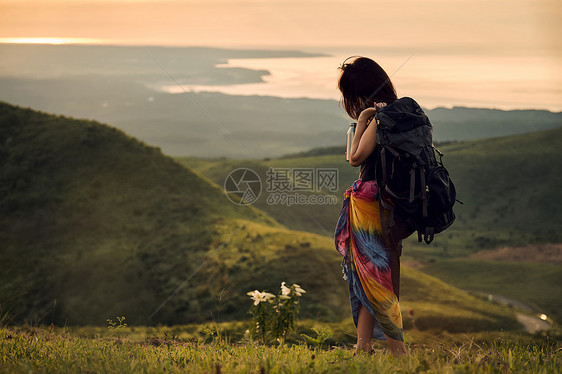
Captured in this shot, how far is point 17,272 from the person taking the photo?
21.0 m

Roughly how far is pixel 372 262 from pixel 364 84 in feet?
5.65

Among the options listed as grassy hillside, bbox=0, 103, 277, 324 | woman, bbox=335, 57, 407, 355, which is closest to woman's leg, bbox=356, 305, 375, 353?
woman, bbox=335, 57, 407, 355

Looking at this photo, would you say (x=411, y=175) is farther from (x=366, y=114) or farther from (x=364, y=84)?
(x=364, y=84)

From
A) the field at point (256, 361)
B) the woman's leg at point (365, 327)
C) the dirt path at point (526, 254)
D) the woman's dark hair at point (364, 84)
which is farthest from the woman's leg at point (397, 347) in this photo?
the dirt path at point (526, 254)

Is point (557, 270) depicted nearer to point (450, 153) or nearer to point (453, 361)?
point (453, 361)

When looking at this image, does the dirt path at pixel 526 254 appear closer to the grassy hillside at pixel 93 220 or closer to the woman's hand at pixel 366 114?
the grassy hillside at pixel 93 220

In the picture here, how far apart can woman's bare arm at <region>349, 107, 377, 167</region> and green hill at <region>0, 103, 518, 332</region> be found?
430 inches

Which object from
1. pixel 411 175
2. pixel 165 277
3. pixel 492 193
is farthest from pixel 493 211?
pixel 411 175

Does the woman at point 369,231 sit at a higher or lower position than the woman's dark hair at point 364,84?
lower

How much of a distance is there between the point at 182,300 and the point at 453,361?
49.3 ft

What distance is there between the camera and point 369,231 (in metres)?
5.11

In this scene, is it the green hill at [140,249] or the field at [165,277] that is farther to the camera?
the green hill at [140,249]

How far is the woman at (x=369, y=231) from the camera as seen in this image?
5.05 metres

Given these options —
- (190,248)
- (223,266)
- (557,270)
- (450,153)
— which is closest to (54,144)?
(190,248)
